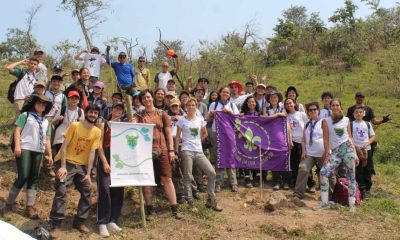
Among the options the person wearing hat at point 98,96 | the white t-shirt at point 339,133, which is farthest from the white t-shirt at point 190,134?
the white t-shirt at point 339,133

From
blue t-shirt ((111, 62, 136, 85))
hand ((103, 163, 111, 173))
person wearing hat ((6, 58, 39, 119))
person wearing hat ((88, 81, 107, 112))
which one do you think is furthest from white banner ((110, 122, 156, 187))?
blue t-shirt ((111, 62, 136, 85))

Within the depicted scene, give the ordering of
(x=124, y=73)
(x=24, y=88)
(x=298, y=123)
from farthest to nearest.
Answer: (x=124, y=73), (x=298, y=123), (x=24, y=88)

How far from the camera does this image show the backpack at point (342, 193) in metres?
8.19

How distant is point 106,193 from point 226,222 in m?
2.02

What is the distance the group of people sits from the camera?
21.5 feet

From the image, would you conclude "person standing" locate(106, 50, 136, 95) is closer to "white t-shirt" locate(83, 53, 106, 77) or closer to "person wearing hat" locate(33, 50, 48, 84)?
"white t-shirt" locate(83, 53, 106, 77)

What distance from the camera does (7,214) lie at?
6.91 metres

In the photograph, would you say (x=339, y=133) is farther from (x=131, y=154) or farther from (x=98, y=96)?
(x=98, y=96)

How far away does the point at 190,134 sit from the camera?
7543 millimetres

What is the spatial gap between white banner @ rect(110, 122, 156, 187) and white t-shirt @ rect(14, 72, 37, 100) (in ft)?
7.65

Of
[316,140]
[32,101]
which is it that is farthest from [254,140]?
[32,101]

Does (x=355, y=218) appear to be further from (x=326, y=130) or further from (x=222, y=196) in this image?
(x=222, y=196)

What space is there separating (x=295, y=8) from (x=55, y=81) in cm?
3468

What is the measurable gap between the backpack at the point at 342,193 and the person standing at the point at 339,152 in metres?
0.20
